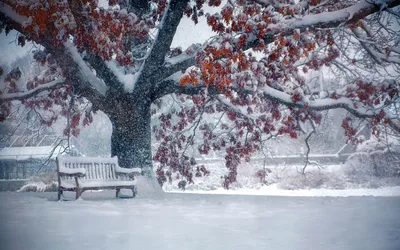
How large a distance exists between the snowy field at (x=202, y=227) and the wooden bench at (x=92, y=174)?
56.7 inches

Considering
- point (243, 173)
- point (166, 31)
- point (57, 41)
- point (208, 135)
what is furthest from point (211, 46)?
point (243, 173)

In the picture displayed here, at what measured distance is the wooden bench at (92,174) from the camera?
7.09 metres

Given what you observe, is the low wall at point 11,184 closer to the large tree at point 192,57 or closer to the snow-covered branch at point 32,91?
the large tree at point 192,57

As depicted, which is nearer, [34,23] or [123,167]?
[34,23]

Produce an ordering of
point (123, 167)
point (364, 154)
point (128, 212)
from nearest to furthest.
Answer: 1. point (128, 212)
2. point (123, 167)
3. point (364, 154)

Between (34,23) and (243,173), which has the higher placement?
(34,23)

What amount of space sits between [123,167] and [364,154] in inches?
546

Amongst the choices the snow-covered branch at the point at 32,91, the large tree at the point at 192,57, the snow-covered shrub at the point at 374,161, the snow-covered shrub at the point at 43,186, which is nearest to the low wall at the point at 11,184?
the snow-covered shrub at the point at 43,186

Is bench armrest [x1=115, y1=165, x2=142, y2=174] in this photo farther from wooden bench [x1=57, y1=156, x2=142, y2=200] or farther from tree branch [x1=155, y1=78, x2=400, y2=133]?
tree branch [x1=155, y1=78, x2=400, y2=133]

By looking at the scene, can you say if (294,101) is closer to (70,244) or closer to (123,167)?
(123,167)

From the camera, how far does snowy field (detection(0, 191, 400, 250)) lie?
314 centimetres

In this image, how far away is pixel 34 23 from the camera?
5.68 metres

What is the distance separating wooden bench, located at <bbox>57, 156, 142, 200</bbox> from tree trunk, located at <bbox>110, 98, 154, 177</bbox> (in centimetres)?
21

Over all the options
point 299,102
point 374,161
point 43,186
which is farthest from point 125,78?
point 374,161
